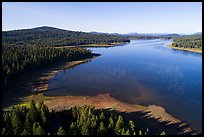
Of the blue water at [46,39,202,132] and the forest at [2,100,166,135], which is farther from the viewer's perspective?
the blue water at [46,39,202,132]

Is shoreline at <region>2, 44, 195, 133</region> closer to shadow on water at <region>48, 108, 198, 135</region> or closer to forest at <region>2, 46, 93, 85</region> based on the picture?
shadow on water at <region>48, 108, 198, 135</region>

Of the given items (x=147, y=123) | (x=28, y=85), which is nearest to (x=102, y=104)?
(x=147, y=123)

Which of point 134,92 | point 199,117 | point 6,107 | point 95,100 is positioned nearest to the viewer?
point 199,117

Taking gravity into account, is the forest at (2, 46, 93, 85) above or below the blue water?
above

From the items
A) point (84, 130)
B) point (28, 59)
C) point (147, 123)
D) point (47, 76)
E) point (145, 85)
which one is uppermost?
point (28, 59)

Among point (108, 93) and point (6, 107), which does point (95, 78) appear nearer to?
point (108, 93)

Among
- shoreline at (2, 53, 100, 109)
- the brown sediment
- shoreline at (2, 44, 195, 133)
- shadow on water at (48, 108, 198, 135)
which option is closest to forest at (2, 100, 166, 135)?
shadow on water at (48, 108, 198, 135)

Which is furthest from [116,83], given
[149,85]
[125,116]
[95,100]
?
[125,116]

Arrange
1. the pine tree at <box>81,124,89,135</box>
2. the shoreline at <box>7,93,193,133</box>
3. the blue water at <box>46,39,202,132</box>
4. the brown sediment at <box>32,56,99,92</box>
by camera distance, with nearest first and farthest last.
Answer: the pine tree at <box>81,124,89,135</box>, the shoreline at <box>7,93,193,133</box>, the blue water at <box>46,39,202,132</box>, the brown sediment at <box>32,56,99,92</box>

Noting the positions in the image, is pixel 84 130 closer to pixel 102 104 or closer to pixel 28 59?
pixel 102 104

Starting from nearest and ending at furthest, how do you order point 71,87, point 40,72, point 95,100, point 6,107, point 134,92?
point 6,107 < point 95,100 < point 134,92 < point 71,87 < point 40,72

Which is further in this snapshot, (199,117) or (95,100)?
(95,100)
